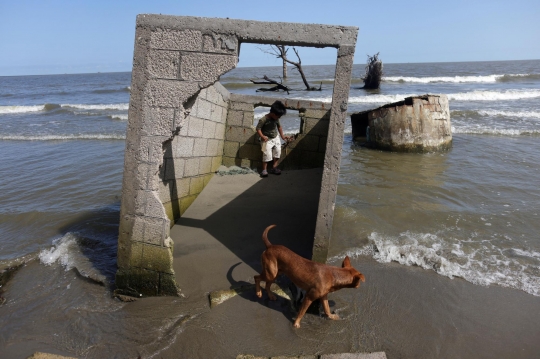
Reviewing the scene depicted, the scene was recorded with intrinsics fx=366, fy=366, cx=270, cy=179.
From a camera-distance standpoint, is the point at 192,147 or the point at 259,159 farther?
the point at 259,159

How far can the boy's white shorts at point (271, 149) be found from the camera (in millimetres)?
6816

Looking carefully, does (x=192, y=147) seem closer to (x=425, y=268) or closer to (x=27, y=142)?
(x=425, y=268)

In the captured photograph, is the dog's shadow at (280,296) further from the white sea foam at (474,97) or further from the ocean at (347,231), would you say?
the white sea foam at (474,97)

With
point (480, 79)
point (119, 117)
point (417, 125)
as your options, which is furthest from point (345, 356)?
point (480, 79)

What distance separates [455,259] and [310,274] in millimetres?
2701

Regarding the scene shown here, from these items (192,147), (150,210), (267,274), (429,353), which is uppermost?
(192,147)

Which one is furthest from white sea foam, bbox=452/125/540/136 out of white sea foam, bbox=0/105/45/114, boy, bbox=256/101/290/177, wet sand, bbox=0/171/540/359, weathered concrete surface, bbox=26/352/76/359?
white sea foam, bbox=0/105/45/114

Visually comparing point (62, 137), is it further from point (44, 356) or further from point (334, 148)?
point (334, 148)

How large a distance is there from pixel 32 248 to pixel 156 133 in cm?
341

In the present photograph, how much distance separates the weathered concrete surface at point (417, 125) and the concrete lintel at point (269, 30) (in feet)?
25.6

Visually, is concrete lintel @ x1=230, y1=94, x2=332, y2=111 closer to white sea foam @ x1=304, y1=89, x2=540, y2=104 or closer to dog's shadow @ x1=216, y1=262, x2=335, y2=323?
dog's shadow @ x1=216, y1=262, x2=335, y2=323

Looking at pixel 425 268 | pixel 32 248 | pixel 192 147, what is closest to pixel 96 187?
pixel 32 248

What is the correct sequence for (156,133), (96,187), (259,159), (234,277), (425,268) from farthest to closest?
(96,187) < (259,159) < (425,268) < (234,277) < (156,133)

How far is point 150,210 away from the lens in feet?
12.4
